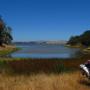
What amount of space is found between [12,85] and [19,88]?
102 centimetres

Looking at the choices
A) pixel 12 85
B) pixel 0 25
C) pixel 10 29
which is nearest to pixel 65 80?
pixel 12 85

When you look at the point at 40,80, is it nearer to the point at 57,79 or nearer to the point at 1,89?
the point at 57,79

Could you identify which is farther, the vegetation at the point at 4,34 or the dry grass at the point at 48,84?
the vegetation at the point at 4,34

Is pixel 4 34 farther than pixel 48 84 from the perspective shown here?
Yes

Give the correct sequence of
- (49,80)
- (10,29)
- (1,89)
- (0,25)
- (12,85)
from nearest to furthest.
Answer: (1,89), (12,85), (49,80), (0,25), (10,29)

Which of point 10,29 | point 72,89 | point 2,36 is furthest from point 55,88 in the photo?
point 10,29

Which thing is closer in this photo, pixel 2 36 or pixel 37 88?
pixel 37 88

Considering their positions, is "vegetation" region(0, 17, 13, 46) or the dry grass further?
"vegetation" region(0, 17, 13, 46)

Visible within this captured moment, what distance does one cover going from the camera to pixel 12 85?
15562 millimetres

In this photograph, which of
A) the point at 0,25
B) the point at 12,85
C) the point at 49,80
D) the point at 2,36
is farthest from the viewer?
the point at 2,36

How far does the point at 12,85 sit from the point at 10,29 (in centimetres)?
12405

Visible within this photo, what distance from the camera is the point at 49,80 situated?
687 inches

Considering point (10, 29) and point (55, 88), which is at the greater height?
point (10, 29)

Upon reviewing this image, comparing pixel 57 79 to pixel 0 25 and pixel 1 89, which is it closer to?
pixel 1 89
